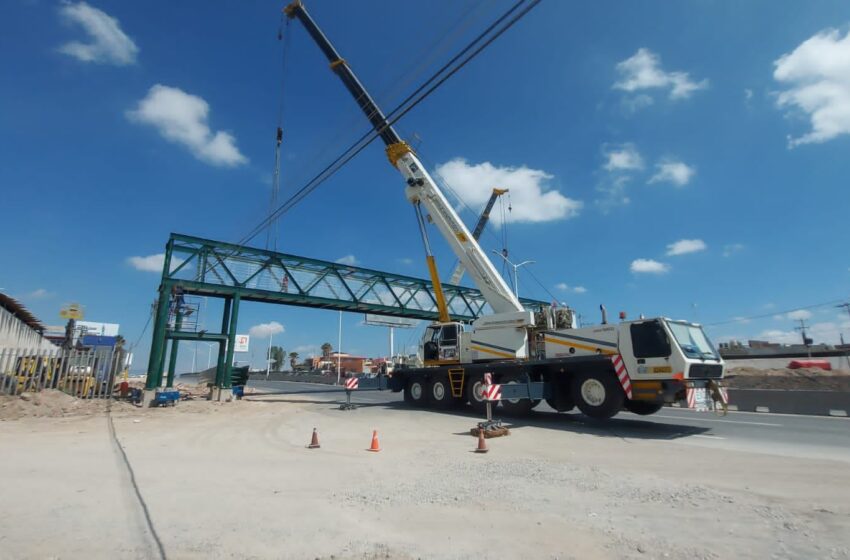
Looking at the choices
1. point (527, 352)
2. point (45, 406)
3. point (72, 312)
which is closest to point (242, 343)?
point (72, 312)

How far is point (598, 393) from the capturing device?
12.3 metres

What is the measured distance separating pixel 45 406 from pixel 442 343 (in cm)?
1484

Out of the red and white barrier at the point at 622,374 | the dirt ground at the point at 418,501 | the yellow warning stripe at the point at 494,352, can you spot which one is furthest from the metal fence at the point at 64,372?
the red and white barrier at the point at 622,374

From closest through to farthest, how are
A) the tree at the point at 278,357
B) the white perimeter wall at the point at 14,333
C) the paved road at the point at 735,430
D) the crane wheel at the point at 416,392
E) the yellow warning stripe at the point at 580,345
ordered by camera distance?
the paved road at the point at 735,430, the yellow warning stripe at the point at 580,345, the crane wheel at the point at 416,392, the white perimeter wall at the point at 14,333, the tree at the point at 278,357

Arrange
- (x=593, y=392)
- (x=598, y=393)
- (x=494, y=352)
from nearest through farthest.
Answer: (x=598, y=393) → (x=593, y=392) → (x=494, y=352)

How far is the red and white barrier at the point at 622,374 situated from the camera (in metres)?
11.5

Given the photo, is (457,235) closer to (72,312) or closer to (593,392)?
(593,392)

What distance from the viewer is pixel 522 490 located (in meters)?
5.89

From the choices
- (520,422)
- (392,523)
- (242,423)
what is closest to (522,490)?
(392,523)

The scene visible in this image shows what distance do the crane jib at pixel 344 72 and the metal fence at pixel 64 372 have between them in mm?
15945

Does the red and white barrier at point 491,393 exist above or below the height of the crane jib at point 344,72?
below

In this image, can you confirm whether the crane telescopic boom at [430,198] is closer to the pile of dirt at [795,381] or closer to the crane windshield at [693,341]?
the crane windshield at [693,341]

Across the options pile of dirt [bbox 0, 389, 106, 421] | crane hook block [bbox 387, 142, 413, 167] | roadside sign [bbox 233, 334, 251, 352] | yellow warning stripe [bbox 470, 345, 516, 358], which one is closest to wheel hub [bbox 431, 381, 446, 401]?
yellow warning stripe [bbox 470, 345, 516, 358]

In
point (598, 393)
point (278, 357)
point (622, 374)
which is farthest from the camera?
point (278, 357)
